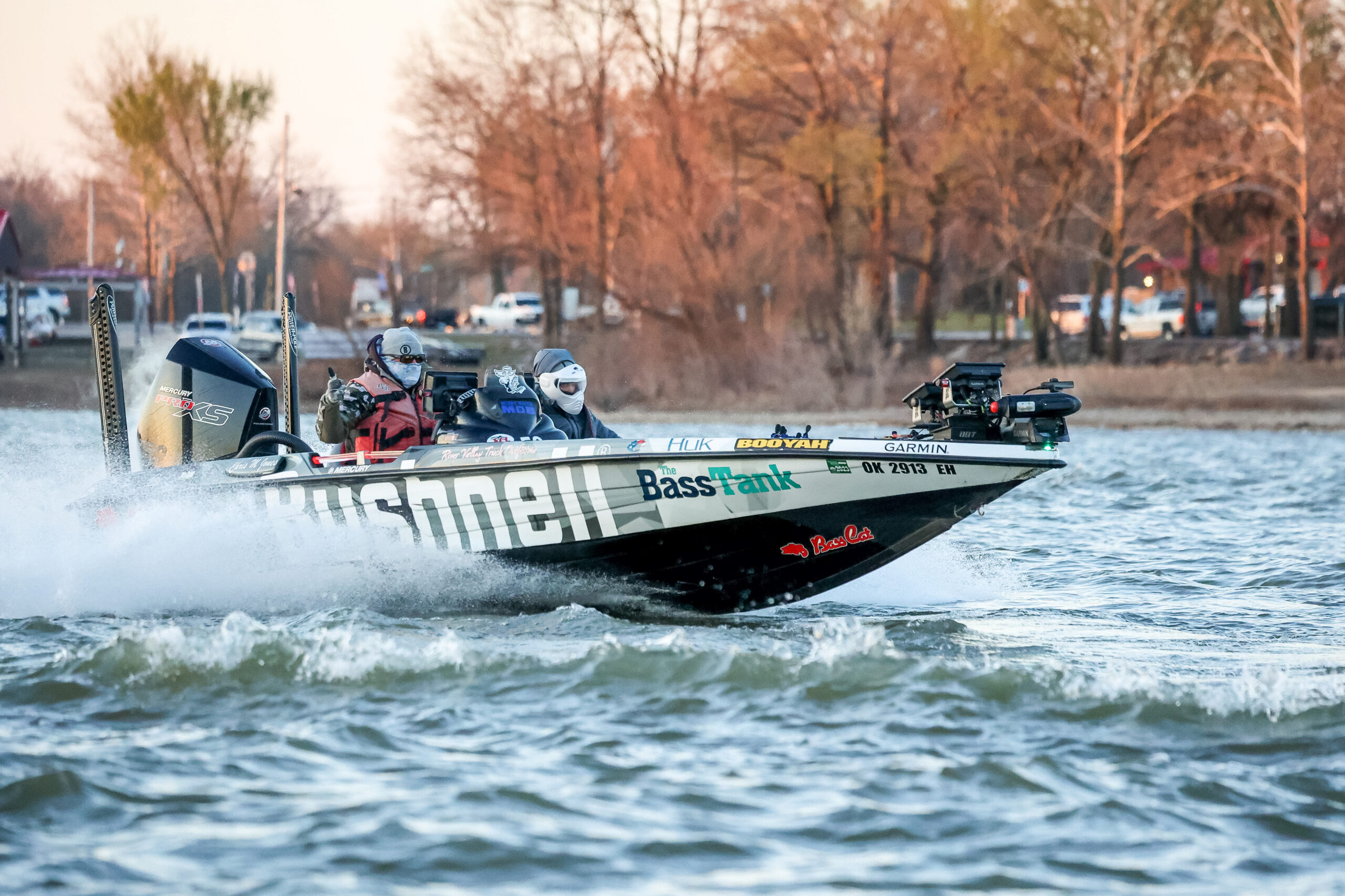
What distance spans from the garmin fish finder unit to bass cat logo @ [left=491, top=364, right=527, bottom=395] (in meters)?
0.01

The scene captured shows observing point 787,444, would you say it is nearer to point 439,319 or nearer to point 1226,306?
point 1226,306

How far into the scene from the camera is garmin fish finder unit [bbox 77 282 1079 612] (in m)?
7.94

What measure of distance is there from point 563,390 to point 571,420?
24cm

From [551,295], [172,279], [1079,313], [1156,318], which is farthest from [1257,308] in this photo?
[172,279]

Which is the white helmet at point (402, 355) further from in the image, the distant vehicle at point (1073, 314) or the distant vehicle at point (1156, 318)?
the distant vehicle at point (1156, 318)

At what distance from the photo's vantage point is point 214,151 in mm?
53250

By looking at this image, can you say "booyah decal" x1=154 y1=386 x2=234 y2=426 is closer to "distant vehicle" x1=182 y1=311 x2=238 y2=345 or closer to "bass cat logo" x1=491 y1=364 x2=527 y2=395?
"bass cat logo" x1=491 y1=364 x2=527 y2=395

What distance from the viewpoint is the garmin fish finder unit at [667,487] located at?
7.94m

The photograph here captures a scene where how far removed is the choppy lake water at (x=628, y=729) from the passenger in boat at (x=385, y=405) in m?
0.67

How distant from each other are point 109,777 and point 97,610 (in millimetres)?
3783

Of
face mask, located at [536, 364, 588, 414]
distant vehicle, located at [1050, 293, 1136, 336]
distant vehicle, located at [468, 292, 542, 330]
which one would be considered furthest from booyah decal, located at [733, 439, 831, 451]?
distant vehicle, located at [468, 292, 542, 330]

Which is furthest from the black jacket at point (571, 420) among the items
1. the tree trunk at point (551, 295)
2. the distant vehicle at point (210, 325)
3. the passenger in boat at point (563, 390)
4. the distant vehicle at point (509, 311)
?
the distant vehicle at point (509, 311)

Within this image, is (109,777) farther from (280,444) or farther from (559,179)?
(559,179)

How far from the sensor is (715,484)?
320 inches
